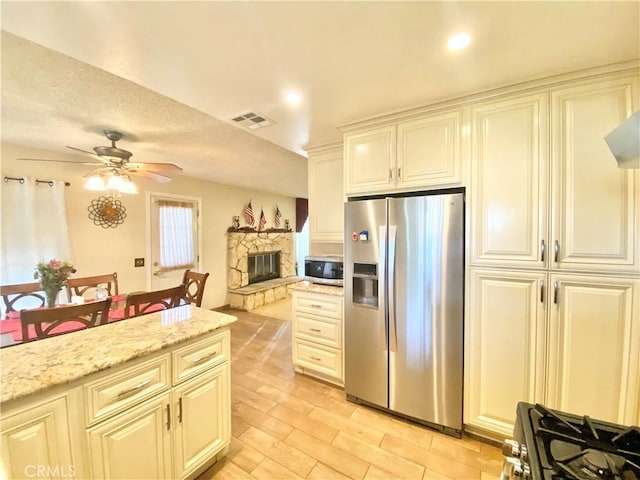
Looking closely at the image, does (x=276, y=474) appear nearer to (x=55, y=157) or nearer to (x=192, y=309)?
(x=192, y=309)

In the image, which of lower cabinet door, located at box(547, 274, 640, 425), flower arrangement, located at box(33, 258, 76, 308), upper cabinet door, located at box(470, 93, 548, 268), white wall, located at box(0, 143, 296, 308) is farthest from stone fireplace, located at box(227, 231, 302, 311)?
lower cabinet door, located at box(547, 274, 640, 425)

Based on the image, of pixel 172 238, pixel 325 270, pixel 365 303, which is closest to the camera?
pixel 365 303

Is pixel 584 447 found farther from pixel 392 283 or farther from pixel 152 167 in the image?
pixel 152 167

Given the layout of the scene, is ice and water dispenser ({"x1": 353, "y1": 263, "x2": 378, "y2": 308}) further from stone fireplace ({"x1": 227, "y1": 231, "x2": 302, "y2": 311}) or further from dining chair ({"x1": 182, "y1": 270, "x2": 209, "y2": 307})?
stone fireplace ({"x1": 227, "y1": 231, "x2": 302, "y2": 311})

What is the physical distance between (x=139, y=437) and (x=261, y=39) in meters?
1.99

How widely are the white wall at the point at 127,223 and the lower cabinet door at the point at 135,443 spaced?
2.98 m

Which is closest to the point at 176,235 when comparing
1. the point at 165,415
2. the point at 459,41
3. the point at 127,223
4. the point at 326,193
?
the point at 127,223

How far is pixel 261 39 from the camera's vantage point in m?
1.24

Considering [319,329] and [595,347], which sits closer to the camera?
[595,347]

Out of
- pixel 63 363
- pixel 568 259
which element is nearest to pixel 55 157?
pixel 63 363

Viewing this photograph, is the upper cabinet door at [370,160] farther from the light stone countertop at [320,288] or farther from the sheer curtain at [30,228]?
the sheer curtain at [30,228]

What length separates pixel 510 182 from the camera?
65.7 inches

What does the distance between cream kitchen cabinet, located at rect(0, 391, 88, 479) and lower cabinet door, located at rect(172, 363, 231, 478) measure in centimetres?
40

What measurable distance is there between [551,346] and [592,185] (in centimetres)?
99
